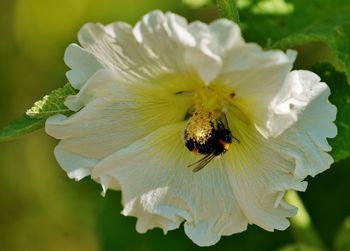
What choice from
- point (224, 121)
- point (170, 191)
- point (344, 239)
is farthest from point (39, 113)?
point (344, 239)

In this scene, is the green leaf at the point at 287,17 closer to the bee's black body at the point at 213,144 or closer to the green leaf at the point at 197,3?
the green leaf at the point at 197,3

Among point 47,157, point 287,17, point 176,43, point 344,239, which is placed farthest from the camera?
point 47,157

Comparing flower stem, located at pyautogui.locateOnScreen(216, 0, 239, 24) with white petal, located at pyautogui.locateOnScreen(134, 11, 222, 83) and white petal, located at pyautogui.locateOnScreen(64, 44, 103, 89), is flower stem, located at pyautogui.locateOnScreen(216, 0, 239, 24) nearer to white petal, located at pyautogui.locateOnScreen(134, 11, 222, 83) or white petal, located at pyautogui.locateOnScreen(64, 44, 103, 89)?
white petal, located at pyautogui.locateOnScreen(134, 11, 222, 83)

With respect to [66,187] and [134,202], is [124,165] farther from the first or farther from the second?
[66,187]

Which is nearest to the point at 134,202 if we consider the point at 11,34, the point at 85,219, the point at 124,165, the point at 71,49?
the point at 124,165

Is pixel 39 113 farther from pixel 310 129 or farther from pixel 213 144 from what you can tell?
pixel 310 129
